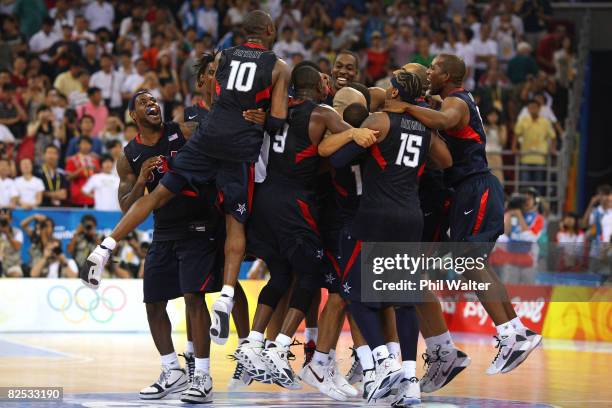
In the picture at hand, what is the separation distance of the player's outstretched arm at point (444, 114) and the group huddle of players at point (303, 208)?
0.01 m

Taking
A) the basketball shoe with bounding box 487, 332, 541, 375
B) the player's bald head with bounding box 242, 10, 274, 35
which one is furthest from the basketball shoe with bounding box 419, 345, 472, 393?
the player's bald head with bounding box 242, 10, 274, 35

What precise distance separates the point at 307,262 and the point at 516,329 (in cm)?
200

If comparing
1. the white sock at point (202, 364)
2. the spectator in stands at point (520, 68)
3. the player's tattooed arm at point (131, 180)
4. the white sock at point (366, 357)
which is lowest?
the white sock at point (202, 364)

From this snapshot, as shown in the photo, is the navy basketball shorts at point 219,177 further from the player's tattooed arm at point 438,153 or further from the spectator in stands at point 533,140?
the spectator in stands at point 533,140

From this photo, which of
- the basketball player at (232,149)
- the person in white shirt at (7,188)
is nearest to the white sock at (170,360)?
the basketball player at (232,149)

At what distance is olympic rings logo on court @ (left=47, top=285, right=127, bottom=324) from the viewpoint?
60.5 ft

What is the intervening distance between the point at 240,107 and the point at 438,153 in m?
1.74

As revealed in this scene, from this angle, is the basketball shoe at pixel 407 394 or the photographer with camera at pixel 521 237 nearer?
the basketball shoe at pixel 407 394

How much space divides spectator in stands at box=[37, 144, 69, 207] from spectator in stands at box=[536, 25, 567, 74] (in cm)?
1123

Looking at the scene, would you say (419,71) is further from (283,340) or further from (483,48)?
(483,48)

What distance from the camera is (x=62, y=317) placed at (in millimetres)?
18438

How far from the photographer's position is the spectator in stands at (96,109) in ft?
72.0

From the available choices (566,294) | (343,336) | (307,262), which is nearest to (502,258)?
(566,294)

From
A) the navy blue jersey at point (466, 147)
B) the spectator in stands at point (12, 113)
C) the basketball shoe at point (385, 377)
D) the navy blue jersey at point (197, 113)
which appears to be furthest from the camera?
the spectator in stands at point (12, 113)
